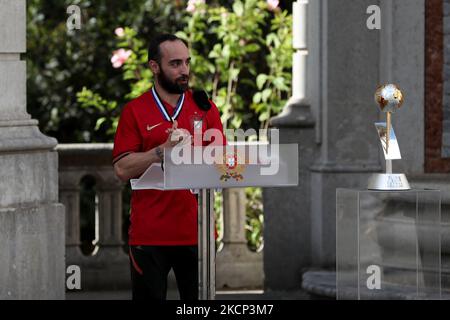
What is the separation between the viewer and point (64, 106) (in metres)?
14.7

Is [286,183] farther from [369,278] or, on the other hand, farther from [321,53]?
[321,53]

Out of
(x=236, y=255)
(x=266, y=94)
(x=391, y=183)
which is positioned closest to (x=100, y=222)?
(x=236, y=255)

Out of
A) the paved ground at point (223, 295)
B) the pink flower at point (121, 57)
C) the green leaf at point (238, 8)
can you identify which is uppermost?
the green leaf at point (238, 8)

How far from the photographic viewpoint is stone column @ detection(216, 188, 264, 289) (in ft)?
38.4

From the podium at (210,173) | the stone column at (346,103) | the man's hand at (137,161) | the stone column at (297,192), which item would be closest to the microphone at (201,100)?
the man's hand at (137,161)

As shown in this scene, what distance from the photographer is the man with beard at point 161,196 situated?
6762 millimetres

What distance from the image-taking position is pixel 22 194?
8164mm

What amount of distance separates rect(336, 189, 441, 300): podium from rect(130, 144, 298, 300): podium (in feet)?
3.81

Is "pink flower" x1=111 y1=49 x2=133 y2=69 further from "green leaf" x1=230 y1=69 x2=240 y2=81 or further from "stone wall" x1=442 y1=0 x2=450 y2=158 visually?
"stone wall" x1=442 y1=0 x2=450 y2=158

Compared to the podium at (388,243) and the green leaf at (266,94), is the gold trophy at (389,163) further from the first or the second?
the green leaf at (266,94)

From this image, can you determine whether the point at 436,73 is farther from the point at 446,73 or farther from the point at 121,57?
the point at 121,57

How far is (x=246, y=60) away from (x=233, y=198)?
8.85ft

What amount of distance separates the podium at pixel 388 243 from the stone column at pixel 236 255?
394 centimetres
